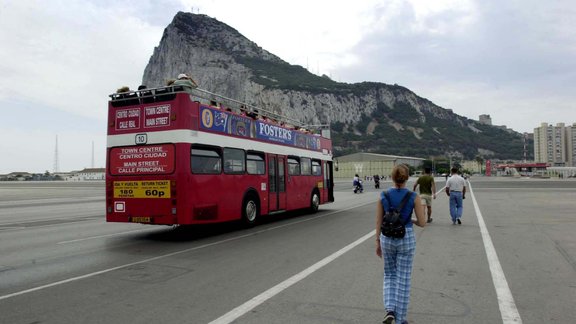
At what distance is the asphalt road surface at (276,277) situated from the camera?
4758 millimetres

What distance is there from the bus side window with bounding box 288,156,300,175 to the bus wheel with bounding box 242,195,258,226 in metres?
2.85

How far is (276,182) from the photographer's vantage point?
561 inches

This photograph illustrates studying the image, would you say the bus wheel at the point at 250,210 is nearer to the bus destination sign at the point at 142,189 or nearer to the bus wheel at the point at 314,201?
the bus destination sign at the point at 142,189

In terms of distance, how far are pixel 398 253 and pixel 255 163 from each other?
8966 mm

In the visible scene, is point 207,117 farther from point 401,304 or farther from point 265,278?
point 401,304

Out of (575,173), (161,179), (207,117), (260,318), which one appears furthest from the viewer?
(575,173)

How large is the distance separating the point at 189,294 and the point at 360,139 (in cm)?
19226

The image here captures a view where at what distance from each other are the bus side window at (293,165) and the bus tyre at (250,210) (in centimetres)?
280

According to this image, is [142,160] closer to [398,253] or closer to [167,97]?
[167,97]

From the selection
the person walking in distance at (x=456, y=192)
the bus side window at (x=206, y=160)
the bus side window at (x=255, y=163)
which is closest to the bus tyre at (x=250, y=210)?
the bus side window at (x=255, y=163)

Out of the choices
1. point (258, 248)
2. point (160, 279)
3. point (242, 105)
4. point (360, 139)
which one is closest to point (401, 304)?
point (160, 279)

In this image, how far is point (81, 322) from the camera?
4473 mm

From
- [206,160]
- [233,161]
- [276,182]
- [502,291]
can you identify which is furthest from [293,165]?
[502,291]

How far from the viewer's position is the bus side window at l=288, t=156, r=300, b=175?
607 inches
